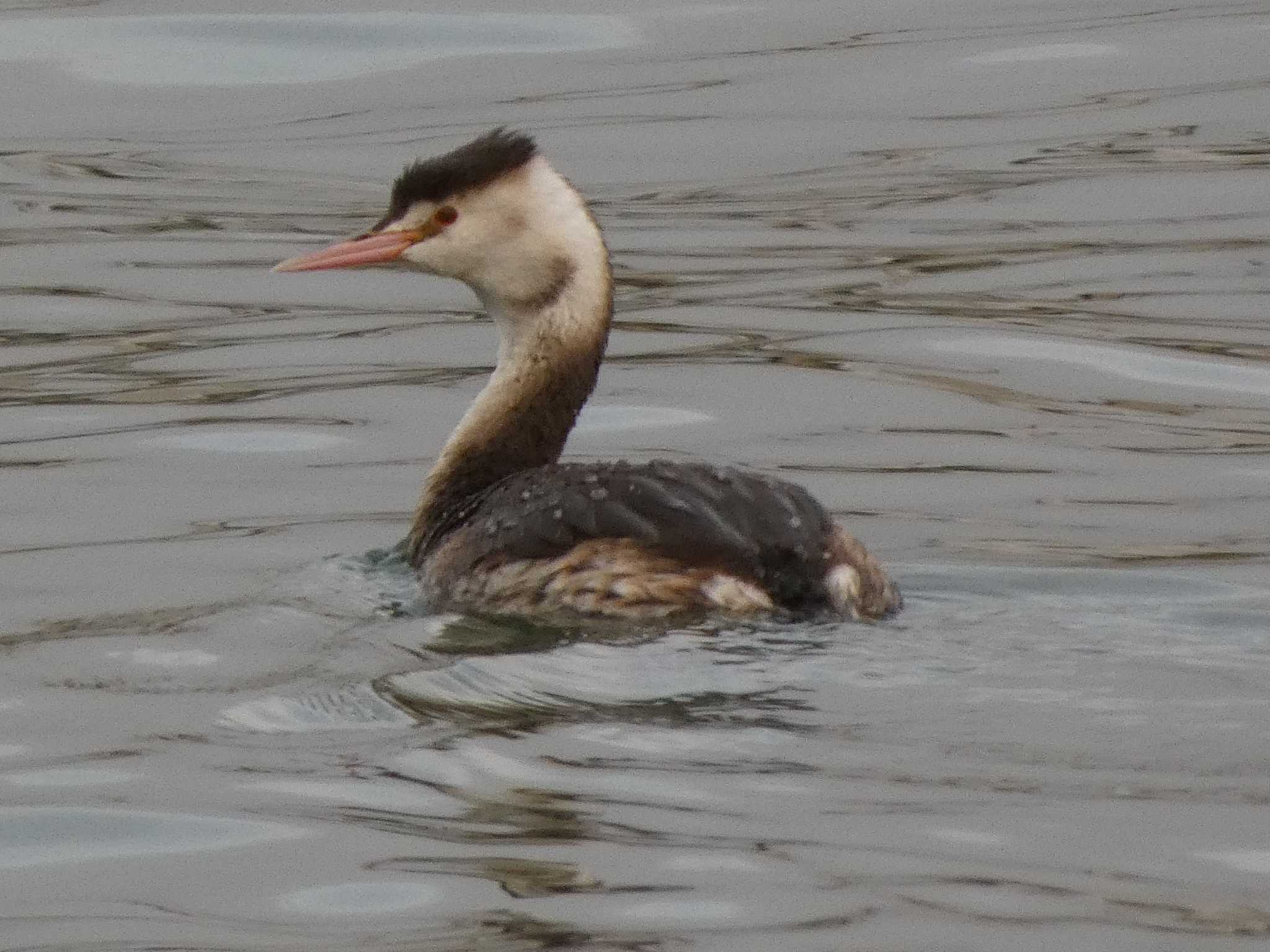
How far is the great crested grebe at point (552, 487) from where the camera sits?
6867 mm

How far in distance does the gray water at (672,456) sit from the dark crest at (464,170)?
3.29 ft

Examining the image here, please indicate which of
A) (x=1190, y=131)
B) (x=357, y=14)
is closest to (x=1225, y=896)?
(x=1190, y=131)

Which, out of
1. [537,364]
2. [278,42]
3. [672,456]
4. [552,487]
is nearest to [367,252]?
[537,364]

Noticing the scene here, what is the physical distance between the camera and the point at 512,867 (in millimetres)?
5324

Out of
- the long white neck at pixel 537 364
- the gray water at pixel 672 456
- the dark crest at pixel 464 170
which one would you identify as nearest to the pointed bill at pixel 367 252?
the dark crest at pixel 464 170

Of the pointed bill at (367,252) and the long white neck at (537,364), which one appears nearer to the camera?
the long white neck at (537,364)

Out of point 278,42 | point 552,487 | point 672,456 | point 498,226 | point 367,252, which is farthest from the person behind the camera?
point 278,42

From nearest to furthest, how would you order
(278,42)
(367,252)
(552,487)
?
(552,487), (367,252), (278,42)

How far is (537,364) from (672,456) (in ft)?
4.84

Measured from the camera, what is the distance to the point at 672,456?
9445 mm

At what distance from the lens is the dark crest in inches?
315

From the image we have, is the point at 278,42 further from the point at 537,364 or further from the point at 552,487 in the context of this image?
the point at 552,487

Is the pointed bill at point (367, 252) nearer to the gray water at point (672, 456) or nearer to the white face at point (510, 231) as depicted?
the white face at point (510, 231)

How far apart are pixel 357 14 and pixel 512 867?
1153 cm
